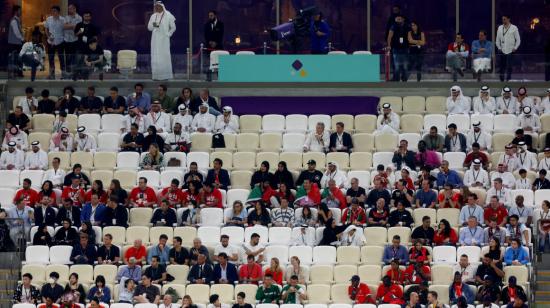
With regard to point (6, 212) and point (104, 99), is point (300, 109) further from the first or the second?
point (6, 212)

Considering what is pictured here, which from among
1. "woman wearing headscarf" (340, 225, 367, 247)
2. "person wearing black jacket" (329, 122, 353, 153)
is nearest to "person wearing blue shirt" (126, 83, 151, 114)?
"person wearing black jacket" (329, 122, 353, 153)

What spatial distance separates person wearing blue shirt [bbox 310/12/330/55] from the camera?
39188mm

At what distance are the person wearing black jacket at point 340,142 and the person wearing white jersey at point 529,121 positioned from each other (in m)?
3.48

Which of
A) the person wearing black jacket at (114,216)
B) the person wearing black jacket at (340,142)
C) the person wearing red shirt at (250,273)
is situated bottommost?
the person wearing red shirt at (250,273)

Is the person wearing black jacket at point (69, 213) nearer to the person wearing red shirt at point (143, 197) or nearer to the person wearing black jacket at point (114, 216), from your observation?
the person wearing black jacket at point (114, 216)

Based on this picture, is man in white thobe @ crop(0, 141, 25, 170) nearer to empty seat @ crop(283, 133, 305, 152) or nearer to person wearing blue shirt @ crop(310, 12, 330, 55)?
empty seat @ crop(283, 133, 305, 152)

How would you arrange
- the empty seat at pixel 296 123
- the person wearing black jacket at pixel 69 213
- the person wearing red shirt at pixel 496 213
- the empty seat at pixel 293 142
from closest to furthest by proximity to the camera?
the person wearing red shirt at pixel 496 213 < the person wearing black jacket at pixel 69 213 < the empty seat at pixel 293 142 < the empty seat at pixel 296 123

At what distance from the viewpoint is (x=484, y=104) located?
123 ft

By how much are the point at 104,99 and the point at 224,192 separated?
4600mm

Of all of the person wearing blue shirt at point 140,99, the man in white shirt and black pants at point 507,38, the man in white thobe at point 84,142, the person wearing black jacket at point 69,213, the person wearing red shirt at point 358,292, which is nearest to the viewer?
the person wearing red shirt at point 358,292

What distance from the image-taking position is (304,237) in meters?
33.5

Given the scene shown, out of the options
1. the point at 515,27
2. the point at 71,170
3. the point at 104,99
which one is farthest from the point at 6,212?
the point at 515,27

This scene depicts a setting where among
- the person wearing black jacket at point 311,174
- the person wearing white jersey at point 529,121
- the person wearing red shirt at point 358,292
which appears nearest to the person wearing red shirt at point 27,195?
the person wearing black jacket at point 311,174

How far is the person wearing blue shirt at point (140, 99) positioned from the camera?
3784 centimetres
